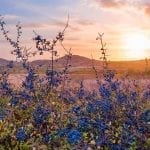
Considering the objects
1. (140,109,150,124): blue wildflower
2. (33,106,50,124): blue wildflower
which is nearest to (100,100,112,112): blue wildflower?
(140,109,150,124): blue wildflower

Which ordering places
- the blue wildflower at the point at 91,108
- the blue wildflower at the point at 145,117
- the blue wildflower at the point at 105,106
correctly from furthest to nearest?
the blue wildflower at the point at 91,108 → the blue wildflower at the point at 105,106 → the blue wildflower at the point at 145,117

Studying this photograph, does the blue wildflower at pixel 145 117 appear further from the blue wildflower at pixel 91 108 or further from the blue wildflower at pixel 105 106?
the blue wildflower at pixel 91 108

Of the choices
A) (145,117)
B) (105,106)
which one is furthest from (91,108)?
(145,117)

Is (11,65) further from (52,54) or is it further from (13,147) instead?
(13,147)

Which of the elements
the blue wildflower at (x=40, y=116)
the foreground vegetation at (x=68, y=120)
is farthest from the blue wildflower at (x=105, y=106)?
the blue wildflower at (x=40, y=116)

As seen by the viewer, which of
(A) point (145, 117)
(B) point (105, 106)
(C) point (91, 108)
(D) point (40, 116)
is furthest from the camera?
(C) point (91, 108)

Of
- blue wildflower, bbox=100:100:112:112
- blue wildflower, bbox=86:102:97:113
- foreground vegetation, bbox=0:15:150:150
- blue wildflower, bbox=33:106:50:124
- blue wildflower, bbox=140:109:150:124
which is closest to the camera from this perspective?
foreground vegetation, bbox=0:15:150:150

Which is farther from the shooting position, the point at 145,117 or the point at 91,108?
Result: the point at 91,108

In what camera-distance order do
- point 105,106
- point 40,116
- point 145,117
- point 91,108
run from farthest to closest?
point 91,108 → point 105,106 → point 145,117 → point 40,116

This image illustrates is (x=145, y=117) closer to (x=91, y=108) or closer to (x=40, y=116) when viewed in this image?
(x=91, y=108)

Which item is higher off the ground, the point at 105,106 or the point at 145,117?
the point at 105,106

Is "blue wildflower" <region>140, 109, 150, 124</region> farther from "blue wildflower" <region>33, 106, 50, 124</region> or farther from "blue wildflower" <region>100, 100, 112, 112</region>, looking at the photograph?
"blue wildflower" <region>33, 106, 50, 124</region>

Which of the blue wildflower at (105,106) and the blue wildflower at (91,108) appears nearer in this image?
the blue wildflower at (105,106)

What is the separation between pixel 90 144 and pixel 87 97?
389 centimetres
